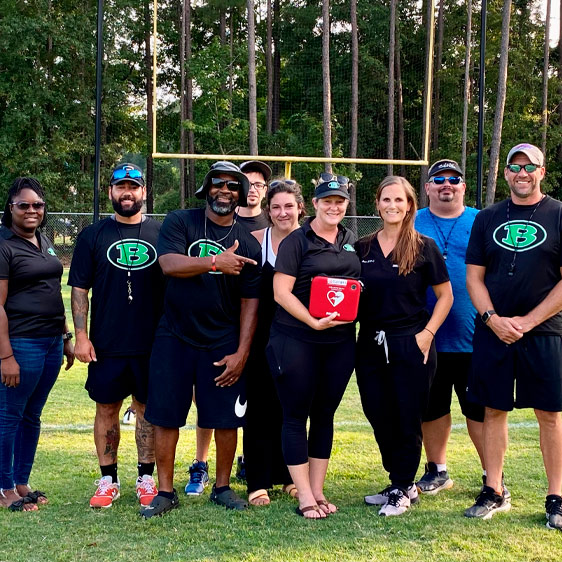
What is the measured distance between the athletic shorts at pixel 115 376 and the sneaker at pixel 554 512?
2.41m

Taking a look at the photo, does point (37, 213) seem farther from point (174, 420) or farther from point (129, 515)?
point (129, 515)

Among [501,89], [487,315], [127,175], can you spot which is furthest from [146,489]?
[501,89]

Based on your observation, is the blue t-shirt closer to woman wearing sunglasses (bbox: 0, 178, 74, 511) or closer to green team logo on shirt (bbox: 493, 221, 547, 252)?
green team logo on shirt (bbox: 493, 221, 547, 252)

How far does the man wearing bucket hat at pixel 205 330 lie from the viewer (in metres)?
4.23

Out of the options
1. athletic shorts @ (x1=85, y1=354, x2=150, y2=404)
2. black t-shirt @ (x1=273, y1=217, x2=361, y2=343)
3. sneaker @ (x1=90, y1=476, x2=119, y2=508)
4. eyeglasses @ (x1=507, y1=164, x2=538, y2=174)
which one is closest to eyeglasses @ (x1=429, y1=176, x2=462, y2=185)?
eyeglasses @ (x1=507, y1=164, x2=538, y2=174)

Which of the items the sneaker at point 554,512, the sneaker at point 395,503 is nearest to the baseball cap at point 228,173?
the sneaker at point 395,503

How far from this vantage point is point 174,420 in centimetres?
426

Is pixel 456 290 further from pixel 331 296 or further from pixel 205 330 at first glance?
pixel 205 330

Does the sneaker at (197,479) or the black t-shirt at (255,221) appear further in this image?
the black t-shirt at (255,221)

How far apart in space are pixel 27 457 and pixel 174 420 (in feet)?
3.28

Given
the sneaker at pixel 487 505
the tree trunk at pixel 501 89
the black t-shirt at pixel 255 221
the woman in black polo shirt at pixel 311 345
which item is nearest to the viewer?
the woman in black polo shirt at pixel 311 345

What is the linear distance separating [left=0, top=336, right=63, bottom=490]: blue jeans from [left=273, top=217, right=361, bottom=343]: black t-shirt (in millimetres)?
1396

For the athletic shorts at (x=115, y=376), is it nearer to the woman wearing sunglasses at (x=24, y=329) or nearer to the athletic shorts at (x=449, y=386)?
the woman wearing sunglasses at (x=24, y=329)

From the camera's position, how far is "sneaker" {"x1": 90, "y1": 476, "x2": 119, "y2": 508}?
4395 mm
